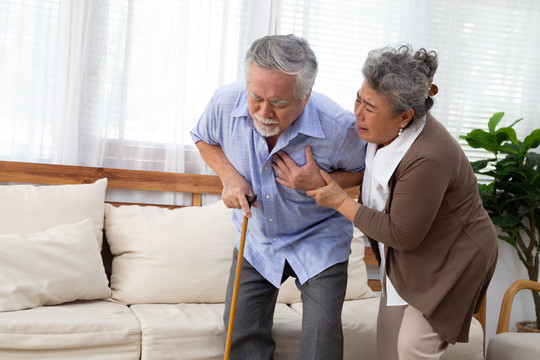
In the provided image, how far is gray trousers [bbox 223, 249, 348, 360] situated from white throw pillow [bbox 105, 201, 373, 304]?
1.79ft

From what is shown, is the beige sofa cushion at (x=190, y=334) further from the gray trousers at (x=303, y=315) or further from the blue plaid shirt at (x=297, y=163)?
the blue plaid shirt at (x=297, y=163)

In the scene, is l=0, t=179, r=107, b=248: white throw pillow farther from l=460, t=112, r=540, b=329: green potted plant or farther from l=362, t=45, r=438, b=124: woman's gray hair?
l=460, t=112, r=540, b=329: green potted plant

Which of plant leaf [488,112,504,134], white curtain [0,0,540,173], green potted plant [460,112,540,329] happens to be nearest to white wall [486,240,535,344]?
green potted plant [460,112,540,329]

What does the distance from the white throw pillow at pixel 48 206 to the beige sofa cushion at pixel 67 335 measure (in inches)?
17.2

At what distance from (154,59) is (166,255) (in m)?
0.98

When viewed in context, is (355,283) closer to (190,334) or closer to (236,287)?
(190,334)

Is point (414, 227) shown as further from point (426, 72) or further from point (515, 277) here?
point (515, 277)

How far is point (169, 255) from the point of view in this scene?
8.62ft

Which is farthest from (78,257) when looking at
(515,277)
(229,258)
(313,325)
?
(515,277)

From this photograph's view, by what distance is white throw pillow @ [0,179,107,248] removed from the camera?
8.25ft

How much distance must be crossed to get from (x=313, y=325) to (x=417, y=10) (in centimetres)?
215

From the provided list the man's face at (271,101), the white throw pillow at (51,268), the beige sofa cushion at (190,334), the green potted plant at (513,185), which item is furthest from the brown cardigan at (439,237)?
the green potted plant at (513,185)

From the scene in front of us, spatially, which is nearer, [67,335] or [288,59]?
[288,59]

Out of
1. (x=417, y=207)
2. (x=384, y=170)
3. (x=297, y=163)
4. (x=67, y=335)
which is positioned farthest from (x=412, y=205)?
(x=67, y=335)
